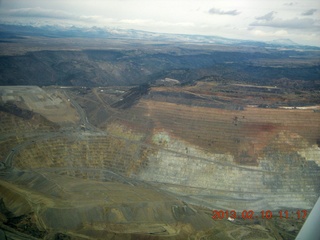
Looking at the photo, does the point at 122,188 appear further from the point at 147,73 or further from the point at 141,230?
the point at 147,73

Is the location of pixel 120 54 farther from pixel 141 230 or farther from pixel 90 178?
pixel 141 230

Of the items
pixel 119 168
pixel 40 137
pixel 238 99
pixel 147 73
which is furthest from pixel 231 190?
pixel 147 73

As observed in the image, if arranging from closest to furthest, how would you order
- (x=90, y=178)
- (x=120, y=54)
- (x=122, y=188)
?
(x=122, y=188) → (x=90, y=178) → (x=120, y=54)

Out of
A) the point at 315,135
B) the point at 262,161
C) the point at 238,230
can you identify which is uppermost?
the point at 315,135

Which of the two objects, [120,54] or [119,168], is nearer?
[119,168]

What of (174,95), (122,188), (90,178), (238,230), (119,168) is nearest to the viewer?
(238,230)

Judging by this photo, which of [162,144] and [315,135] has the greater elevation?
[315,135]

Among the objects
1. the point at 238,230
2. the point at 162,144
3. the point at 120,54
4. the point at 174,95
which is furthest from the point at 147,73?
the point at 238,230
